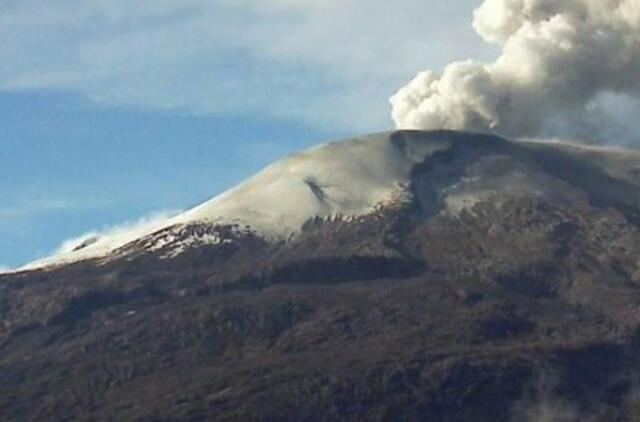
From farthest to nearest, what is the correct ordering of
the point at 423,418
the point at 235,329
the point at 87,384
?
1. the point at 235,329
2. the point at 87,384
3. the point at 423,418

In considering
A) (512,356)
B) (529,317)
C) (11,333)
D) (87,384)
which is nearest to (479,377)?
(512,356)

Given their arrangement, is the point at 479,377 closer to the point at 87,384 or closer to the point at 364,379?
the point at 364,379

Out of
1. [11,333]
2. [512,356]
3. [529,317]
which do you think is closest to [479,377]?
[512,356]

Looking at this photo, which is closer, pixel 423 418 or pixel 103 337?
pixel 423 418

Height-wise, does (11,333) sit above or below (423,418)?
above

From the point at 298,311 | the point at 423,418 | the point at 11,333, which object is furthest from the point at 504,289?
the point at 11,333

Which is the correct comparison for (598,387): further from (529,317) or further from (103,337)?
(103,337)

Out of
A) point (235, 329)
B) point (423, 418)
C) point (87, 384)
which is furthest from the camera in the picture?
point (235, 329)

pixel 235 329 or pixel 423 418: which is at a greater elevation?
pixel 235 329

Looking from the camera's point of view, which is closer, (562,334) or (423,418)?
(423,418)
